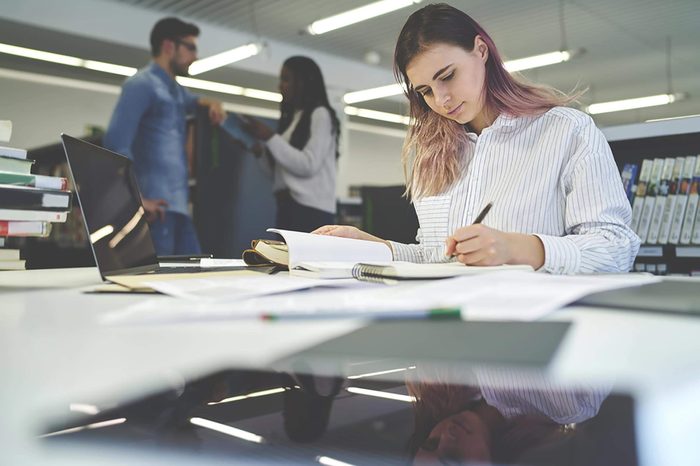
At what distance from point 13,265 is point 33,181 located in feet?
0.97

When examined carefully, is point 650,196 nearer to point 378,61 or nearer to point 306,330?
point 306,330

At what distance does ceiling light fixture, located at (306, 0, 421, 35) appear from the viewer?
5199 mm

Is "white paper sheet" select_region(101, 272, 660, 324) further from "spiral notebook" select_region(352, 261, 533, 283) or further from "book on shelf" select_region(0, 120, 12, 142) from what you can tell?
"book on shelf" select_region(0, 120, 12, 142)

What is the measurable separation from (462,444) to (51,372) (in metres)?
0.19

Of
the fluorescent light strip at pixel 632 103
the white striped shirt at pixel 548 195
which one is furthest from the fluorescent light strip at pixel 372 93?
the white striped shirt at pixel 548 195

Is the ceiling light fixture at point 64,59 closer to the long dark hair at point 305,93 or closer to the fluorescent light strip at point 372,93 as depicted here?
the fluorescent light strip at point 372,93

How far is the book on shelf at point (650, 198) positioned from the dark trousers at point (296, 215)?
5.34ft

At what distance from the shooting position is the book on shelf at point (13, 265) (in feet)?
3.60

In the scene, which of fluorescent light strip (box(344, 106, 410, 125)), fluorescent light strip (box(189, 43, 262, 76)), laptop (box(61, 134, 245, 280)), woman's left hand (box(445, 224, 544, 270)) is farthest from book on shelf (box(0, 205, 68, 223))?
fluorescent light strip (box(344, 106, 410, 125))

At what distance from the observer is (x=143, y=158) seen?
2904 mm

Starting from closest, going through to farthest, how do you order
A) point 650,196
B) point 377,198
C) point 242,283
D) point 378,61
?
point 242,283 → point 650,196 → point 377,198 → point 378,61

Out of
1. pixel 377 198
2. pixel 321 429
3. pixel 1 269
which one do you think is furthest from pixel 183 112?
pixel 321 429

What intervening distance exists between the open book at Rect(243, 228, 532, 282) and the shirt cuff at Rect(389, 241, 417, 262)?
0.91ft

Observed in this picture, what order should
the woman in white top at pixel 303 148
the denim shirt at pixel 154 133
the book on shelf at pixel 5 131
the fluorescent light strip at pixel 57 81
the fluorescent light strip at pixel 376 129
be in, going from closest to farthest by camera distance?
the book on shelf at pixel 5 131 → the denim shirt at pixel 154 133 → the woman in white top at pixel 303 148 → the fluorescent light strip at pixel 57 81 → the fluorescent light strip at pixel 376 129
